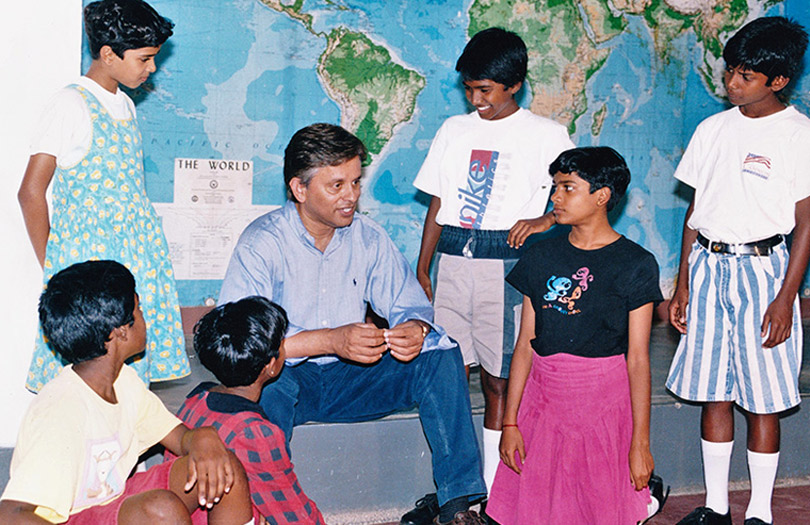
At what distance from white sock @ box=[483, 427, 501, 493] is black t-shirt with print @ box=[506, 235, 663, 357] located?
459 mm

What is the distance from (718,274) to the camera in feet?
8.56

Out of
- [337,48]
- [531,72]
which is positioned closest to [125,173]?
[337,48]

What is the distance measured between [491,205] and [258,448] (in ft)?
3.99

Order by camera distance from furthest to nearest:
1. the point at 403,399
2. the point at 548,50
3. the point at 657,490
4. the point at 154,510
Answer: the point at 548,50
the point at 657,490
the point at 403,399
the point at 154,510

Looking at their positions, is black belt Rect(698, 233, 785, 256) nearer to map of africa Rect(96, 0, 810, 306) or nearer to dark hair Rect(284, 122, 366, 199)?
dark hair Rect(284, 122, 366, 199)

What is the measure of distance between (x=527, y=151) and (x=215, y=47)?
230 centimetres

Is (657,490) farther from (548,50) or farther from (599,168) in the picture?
(548,50)

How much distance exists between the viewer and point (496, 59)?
8.75 feet

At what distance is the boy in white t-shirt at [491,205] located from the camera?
2.70 metres

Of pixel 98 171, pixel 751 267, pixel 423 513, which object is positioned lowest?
pixel 423 513

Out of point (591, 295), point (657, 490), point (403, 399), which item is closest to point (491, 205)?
point (591, 295)

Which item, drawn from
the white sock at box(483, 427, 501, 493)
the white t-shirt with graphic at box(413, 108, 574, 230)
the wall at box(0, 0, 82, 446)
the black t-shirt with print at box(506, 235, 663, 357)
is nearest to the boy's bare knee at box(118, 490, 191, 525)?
the wall at box(0, 0, 82, 446)

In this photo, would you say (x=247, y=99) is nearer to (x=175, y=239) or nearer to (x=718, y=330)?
(x=175, y=239)

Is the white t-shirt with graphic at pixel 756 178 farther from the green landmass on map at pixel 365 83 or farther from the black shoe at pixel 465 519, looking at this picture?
the green landmass on map at pixel 365 83
